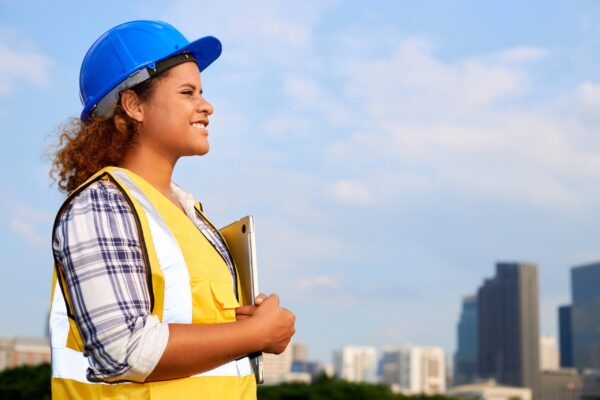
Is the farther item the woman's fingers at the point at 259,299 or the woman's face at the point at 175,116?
the woman's face at the point at 175,116

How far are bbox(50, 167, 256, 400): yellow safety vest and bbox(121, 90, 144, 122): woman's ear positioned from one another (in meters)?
0.24

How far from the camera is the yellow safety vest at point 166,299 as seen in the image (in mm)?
2355

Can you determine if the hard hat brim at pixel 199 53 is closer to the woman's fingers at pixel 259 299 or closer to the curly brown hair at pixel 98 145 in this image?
the curly brown hair at pixel 98 145

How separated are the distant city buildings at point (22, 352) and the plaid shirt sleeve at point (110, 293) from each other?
508 ft

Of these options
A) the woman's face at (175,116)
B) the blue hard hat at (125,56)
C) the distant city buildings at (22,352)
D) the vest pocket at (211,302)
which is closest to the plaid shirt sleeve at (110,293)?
the vest pocket at (211,302)

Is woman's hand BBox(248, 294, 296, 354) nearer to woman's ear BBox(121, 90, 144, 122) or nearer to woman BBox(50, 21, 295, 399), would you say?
woman BBox(50, 21, 295, 399)

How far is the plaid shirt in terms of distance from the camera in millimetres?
2246

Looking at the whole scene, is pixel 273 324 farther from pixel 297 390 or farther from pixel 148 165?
pixel 297 390

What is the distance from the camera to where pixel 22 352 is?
160 meters

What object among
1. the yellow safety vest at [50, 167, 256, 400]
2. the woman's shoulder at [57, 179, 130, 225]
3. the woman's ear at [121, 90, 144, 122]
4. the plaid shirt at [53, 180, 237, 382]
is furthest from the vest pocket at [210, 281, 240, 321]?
the woman's ear at [121, 90, 144, 122]

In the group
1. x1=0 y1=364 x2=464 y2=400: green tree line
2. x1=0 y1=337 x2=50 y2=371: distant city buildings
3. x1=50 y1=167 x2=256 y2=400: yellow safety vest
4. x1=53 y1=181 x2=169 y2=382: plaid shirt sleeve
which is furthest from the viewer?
x1=0 y1=337 x2=50 y2=371: distant city buildings

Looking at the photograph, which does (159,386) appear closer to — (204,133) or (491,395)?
(204,133)

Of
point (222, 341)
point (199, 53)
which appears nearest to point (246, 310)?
point (222, 341)

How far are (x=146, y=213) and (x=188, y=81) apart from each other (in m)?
0.52
